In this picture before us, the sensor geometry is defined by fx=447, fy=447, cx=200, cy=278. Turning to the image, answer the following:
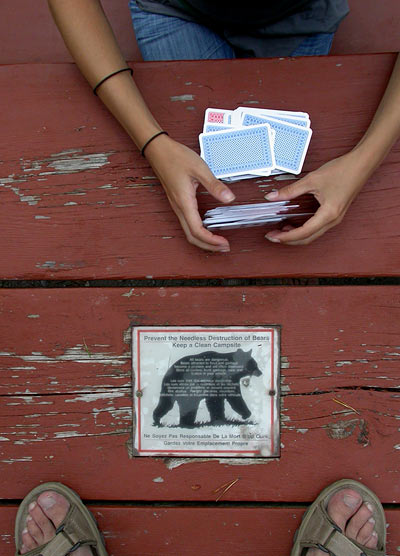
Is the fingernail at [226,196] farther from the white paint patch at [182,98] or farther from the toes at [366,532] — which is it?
the toes at [366,532]

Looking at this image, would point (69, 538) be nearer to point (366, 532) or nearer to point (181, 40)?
point (366, 532)

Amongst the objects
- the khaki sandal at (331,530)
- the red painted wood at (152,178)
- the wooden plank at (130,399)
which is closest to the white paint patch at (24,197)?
the red painted wood at (152,178)

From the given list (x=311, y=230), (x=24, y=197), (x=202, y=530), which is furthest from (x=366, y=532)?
(x=24, y=197)

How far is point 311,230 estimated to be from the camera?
106 centimetres

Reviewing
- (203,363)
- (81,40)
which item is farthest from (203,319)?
(81,40)

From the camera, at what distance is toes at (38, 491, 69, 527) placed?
1217 millimetres

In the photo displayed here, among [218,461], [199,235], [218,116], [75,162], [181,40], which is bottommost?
[218,461]

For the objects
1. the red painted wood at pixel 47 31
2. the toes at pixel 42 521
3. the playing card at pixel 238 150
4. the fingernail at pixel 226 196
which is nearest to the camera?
the fingernail at pixel 226 196

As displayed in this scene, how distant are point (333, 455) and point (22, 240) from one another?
1020 millimetres

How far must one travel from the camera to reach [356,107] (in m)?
1.16

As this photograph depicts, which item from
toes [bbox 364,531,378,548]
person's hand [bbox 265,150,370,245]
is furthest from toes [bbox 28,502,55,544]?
person's hand [bbox 265,150,370,245]

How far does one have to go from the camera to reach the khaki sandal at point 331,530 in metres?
1.19

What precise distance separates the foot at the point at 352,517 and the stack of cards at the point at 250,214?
0.75 metres

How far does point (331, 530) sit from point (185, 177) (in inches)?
39.8
